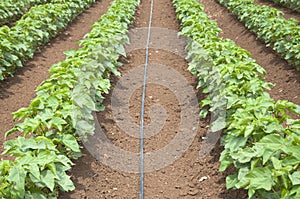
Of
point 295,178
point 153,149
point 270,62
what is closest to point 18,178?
point 295,178

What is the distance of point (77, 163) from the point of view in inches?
170

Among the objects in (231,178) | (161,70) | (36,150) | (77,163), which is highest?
(36,150)

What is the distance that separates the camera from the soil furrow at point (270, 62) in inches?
240

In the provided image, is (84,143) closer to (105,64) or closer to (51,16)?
(105,64)

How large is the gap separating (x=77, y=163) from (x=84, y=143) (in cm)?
38

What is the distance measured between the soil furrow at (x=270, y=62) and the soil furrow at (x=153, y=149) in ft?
5.03

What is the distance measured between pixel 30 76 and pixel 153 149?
11.7ft

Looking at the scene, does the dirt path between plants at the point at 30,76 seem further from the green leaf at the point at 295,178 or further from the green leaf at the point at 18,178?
the green leaf at the point at 295,178

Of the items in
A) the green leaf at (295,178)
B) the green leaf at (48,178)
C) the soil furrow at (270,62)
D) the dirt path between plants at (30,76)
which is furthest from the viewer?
the soil furrow at (270,62)

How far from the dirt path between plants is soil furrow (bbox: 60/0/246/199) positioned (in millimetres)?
1502

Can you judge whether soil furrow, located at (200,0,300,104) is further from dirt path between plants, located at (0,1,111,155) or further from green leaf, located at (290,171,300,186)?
dirt path between plants, located at (0,1,111,155)

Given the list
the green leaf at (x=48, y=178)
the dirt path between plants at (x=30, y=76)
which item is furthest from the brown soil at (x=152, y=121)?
the green leaf at (x=48, y=178)

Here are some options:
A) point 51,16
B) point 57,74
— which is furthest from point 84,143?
point 51,16

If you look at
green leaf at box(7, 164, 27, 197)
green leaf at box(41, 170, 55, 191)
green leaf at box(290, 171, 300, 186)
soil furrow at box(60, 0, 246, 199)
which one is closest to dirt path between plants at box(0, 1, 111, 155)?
soil furrow at box(60, 0, 246, 199)
